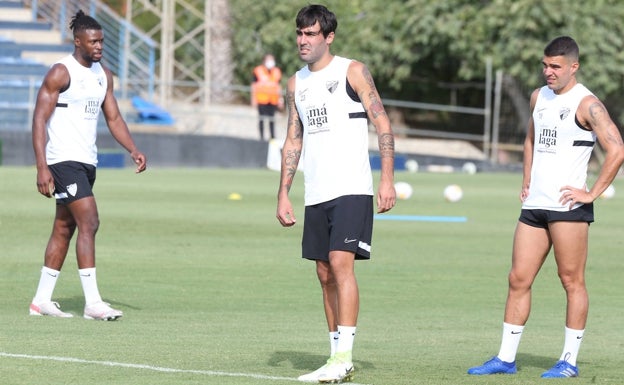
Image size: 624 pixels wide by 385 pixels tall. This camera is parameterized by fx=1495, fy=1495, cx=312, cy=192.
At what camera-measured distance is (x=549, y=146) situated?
940 cm

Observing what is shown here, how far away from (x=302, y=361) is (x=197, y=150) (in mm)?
28318

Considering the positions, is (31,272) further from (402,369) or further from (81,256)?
(402,369)

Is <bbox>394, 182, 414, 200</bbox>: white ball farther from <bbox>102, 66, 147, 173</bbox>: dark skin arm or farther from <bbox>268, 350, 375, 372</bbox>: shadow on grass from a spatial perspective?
<bbox>268, 350, 375, 372</bbox>: shadow on grass

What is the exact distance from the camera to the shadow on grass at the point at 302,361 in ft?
31.1

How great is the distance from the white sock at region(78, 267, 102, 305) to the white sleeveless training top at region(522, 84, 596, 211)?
3851 millimetres

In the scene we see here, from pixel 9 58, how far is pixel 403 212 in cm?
1950

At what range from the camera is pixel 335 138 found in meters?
9.07

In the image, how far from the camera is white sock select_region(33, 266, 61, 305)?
11.8 metres

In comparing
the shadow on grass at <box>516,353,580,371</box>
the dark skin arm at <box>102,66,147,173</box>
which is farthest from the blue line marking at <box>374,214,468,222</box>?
the shadow on grass at <box>516,353,580,371</box>

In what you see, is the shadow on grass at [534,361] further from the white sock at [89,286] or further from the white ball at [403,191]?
the white ball at [403,191]

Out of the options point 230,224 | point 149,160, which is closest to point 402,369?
point 230,224

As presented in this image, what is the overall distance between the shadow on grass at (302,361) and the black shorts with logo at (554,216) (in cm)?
137

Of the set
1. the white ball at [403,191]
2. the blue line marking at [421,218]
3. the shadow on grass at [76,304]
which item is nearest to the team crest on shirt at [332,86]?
the shadow on grass at [76,304]

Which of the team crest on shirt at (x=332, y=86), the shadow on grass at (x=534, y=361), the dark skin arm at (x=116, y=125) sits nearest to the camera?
the team crest on shirt at (x=332, y=86)
